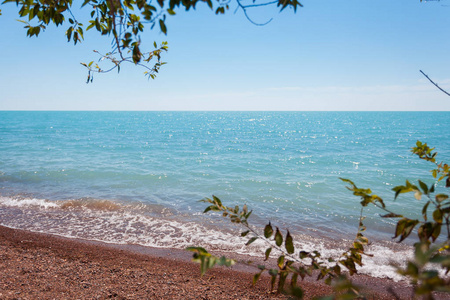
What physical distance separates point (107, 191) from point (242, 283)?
10247mm

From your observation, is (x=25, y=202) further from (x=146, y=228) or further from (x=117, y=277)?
(x=117, y=277)

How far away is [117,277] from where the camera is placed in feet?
18.9

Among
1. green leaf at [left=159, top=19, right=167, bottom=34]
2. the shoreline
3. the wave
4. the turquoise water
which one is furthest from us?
the turquoise water

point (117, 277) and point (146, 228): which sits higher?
point (117, 277)

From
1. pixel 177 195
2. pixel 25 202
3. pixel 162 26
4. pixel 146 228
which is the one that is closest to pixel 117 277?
pixel 146 228

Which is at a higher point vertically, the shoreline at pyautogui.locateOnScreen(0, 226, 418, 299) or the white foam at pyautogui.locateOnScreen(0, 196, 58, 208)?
the shoreline at pyautogui.locateOnScreen(0, 226, 418, 299)

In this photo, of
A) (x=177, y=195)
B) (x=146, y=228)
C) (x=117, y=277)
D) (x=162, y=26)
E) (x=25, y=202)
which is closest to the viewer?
(x=162, y=26)

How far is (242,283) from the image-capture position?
5.93 metres

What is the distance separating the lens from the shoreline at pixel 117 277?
512 cm

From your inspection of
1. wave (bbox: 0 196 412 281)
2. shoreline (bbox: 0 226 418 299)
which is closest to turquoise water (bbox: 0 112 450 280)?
wave (bbox: 0 196 412 281)

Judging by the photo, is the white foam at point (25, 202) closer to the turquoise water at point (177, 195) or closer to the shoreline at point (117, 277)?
the turquoise water at point (177, 195)

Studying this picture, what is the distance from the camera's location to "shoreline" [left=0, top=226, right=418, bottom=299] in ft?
16.8

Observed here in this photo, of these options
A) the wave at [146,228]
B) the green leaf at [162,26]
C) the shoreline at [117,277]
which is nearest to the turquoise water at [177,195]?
the wave at [146,228]

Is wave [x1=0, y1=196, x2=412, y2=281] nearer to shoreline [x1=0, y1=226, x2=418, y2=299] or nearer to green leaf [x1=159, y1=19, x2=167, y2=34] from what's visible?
shoreline [x1=0, y1=226, x2=418, y2=299]
